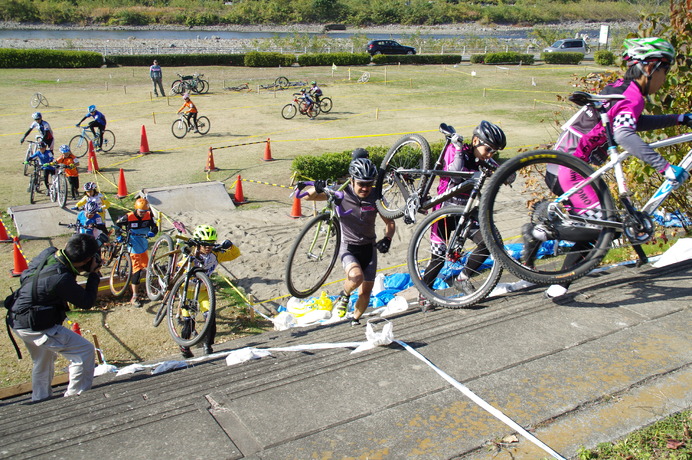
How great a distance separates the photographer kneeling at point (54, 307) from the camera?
19.0ft

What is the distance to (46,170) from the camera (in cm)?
1429

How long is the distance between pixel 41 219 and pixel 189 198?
3309 millimetres

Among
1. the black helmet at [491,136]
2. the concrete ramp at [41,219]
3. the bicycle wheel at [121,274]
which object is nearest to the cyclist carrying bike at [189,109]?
the concrete ramp at [41,219]

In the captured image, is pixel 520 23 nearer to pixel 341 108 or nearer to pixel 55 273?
pixel 341 108

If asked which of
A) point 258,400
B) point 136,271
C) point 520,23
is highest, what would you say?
point 520,23

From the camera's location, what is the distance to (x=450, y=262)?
5.64m

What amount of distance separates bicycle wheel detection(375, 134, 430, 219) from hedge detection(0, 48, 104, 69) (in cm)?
3622

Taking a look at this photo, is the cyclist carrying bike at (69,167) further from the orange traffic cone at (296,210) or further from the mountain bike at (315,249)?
the mountain bike at (315,249)

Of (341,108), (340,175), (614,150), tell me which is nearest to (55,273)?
(614,150)

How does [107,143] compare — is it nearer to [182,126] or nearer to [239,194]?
[182,126]

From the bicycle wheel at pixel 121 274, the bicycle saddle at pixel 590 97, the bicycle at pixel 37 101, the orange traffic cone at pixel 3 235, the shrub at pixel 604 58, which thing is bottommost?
the bicycle wheel at pixel 121 274

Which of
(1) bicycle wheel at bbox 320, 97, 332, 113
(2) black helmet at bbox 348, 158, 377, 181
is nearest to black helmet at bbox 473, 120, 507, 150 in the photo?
(2) black helmet at bbox 348, 158, 377, 181

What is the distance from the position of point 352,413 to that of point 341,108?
85.4 feet

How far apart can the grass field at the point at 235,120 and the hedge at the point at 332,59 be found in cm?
160
